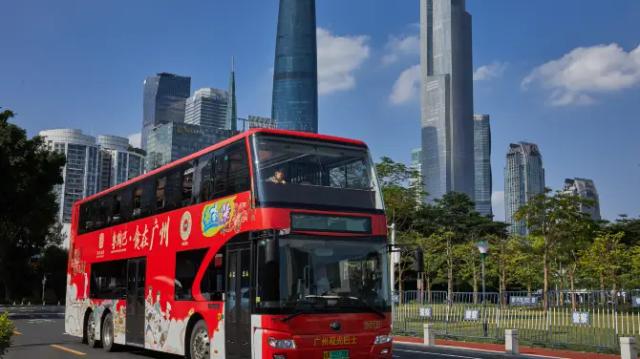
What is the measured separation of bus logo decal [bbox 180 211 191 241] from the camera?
13.6 m

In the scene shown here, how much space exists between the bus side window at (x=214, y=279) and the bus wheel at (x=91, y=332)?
24.9 ft

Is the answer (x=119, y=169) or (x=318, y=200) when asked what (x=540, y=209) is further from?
(x=119, y=169)

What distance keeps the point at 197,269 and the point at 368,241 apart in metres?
3.71

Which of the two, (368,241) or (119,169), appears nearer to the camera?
(368,241)

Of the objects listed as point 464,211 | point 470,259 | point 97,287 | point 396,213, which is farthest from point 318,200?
point 464,211

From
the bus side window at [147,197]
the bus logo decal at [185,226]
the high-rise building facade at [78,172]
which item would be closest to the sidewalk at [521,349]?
the bus logo decal at [185,226]

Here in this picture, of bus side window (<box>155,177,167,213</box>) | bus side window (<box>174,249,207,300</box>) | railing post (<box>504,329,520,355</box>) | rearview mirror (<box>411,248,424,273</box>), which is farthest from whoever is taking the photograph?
railing post (<box>504,329,520,355</box>)

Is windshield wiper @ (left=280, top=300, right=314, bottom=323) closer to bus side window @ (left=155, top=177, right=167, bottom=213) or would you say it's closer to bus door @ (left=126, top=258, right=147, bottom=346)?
bus side window @ (left=155, top=177, right=167, bottom=213)

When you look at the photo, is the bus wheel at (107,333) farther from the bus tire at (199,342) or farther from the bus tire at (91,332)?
the bus tire at (199,342)

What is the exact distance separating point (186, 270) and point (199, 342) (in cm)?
154

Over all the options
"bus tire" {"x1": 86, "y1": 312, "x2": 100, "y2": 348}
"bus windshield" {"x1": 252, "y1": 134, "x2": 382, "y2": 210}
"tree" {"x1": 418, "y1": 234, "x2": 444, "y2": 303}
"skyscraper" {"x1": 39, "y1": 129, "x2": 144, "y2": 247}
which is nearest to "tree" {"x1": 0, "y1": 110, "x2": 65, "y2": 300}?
"bus tire" {"x1": 86, "y1": 312, "x2": 100, "y2": 348}

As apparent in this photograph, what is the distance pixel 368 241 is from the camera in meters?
11.4

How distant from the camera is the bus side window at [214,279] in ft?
39.6

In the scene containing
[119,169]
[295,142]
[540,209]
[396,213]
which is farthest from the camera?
[119,169]
